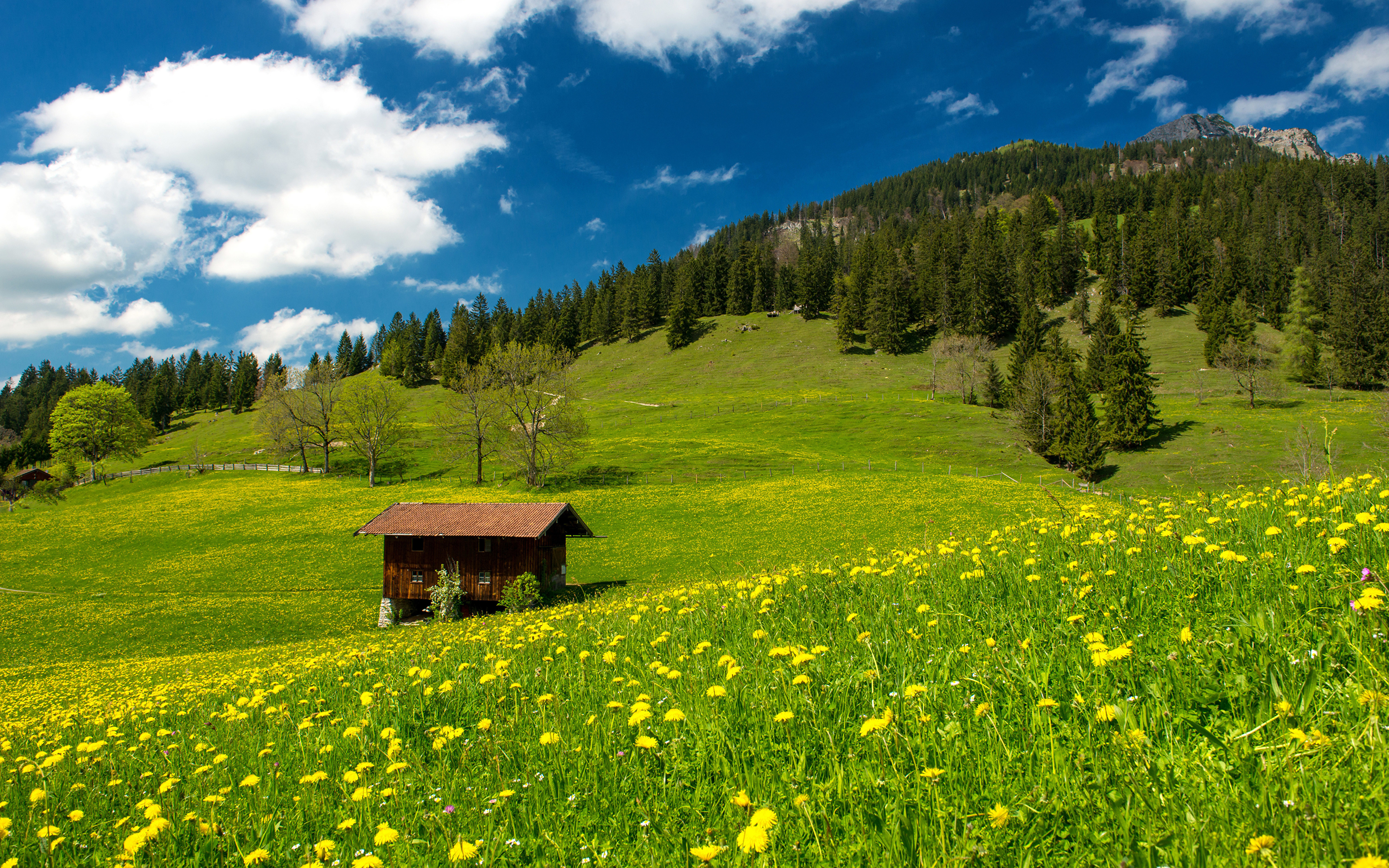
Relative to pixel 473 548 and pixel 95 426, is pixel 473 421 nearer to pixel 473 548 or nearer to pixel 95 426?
pixel 473 548

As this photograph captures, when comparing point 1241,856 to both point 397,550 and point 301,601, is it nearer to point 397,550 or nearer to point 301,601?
point 397,550

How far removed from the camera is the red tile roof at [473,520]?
32.5 m

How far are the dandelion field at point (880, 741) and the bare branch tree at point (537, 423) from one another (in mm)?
56260

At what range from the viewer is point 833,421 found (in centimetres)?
8450

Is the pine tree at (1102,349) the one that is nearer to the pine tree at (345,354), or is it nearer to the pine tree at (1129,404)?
the pine tree at (1129,404)

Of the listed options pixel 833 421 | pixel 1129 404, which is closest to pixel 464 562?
pixel 833 421

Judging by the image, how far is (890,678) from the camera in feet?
14.7

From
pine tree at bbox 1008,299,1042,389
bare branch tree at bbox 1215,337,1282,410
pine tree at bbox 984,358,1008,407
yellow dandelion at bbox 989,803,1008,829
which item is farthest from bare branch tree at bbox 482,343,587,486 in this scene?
bare branch tree at bbox 1215,337,1282,410

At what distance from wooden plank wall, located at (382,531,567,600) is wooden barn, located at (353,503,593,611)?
28 mm

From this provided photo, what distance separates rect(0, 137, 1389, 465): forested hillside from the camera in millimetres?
A: 114625

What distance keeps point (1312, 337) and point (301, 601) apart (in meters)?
134

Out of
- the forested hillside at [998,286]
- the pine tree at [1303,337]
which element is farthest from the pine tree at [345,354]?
the pine tree at [1303,337]

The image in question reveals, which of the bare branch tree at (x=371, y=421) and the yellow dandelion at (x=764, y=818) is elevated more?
the bare branch tree at (x=371, y=421)

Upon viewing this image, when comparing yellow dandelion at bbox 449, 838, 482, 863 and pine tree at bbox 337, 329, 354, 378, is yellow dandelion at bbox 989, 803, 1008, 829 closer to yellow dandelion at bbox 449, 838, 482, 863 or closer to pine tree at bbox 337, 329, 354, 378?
yellow dandelion at bbox 449, 838, 482, 863
